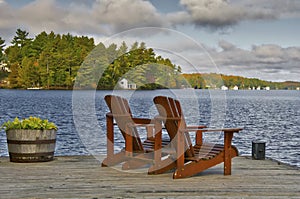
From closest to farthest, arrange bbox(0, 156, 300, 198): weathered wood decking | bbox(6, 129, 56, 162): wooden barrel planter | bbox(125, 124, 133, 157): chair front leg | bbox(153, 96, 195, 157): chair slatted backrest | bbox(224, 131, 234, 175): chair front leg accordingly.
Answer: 1. bbox(0, 156, 300, 198): weathered wood decking
2. bbox(153, 96, 195, 157): chair slatted backrest
3. bbox(224, 131, 234, 175): chair front leg
4. bbox(125, 124, 133, 157): chair front leg
5. bbox(6, 129, 56, 162): wooden barrel planter

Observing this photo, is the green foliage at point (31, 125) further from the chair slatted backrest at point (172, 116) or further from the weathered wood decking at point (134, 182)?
the chair slatted backrest at point (172, 116)

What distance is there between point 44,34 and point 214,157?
91350 millimetres

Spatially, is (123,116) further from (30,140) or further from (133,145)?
(30,140)

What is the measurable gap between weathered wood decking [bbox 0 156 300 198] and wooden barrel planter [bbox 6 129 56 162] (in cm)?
14

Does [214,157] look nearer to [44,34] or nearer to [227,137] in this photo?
[227,137]

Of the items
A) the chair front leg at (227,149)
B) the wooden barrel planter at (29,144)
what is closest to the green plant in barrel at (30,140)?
the wooden barrel planter at (29,144)

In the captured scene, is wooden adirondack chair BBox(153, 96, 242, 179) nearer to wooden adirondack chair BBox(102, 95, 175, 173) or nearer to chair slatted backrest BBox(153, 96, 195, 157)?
chair slatted backrest BBox(153, 96, 195, 157)

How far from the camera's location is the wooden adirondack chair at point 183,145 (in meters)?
6.51

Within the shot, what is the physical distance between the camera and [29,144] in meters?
7.65

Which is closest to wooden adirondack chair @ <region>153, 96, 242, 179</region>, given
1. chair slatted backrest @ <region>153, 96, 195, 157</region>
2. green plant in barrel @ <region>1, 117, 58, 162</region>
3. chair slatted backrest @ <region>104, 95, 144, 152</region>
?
chair slatted backrest @ <region>153, 96, 195, 157</region>

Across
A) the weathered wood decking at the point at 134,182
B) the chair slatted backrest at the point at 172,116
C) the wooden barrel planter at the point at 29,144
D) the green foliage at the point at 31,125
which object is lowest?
the weathered wood decking at the point at 134,182

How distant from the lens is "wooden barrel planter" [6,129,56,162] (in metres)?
7.66

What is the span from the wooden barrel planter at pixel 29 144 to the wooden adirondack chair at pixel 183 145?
1989 millimetres

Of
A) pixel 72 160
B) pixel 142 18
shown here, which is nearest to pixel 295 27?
pixel 142 18
